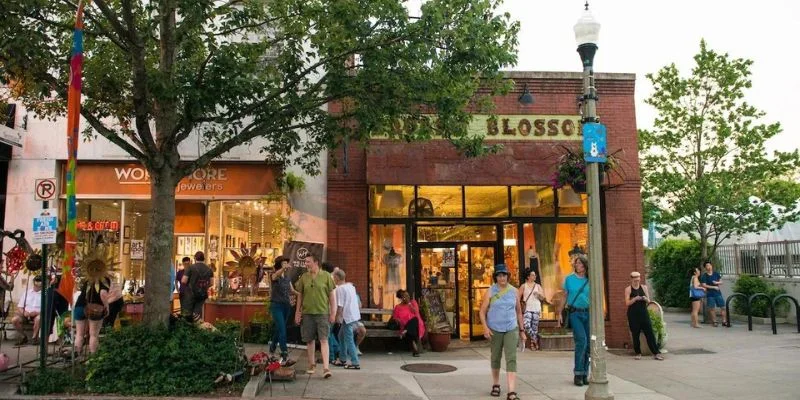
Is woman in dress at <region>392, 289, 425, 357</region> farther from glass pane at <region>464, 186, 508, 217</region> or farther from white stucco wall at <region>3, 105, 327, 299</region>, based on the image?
glass pane at <region>464, 186, 508, 217</region>

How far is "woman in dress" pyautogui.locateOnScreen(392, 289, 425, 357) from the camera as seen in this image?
12.0 m

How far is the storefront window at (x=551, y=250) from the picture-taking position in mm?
14352

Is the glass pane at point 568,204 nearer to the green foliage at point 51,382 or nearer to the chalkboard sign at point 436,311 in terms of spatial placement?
the chalkboard sign at point 436,311

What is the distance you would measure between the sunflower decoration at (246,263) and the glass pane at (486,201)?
4788mm

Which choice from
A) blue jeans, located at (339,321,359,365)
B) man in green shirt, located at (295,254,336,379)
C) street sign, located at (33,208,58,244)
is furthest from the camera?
blue jeans, located at (339,321,359,365)

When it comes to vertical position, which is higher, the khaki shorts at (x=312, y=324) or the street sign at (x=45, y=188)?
the street sign at (x=45, y=188)

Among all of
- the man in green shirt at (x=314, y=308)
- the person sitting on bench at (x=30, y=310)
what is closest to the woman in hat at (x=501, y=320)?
the man in green shirt at (x=314, y=308)

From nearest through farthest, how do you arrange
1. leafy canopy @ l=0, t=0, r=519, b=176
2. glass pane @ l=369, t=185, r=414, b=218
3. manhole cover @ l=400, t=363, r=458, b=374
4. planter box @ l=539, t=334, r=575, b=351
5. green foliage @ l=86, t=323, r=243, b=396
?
green foliage @ l=86, t=323, r=243, b=396
leafy canopy @ l=0, t=0, r=519, b=176
manhole cover @ l=400, t=363, r=458, b=374
planter box @ l=539, t=334, r=575, b=351
glass pane @ l=369, t=185, r=414, b=218

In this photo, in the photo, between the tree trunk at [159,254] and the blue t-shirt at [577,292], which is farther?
the blue t-shirt at [577,292]

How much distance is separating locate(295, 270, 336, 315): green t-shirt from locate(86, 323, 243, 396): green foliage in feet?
4.63

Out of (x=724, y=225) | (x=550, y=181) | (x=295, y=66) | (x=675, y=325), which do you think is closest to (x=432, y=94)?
(x=295, y=66)

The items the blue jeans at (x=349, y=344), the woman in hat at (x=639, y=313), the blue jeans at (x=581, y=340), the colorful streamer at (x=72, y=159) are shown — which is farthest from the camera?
the woman in hat at (x=639, y=313)

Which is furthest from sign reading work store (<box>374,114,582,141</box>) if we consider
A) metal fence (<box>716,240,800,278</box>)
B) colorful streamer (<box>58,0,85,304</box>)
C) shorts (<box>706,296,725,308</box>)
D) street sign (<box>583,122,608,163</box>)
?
metal fence (<box>716,240,800,278</box>)

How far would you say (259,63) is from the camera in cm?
1087
